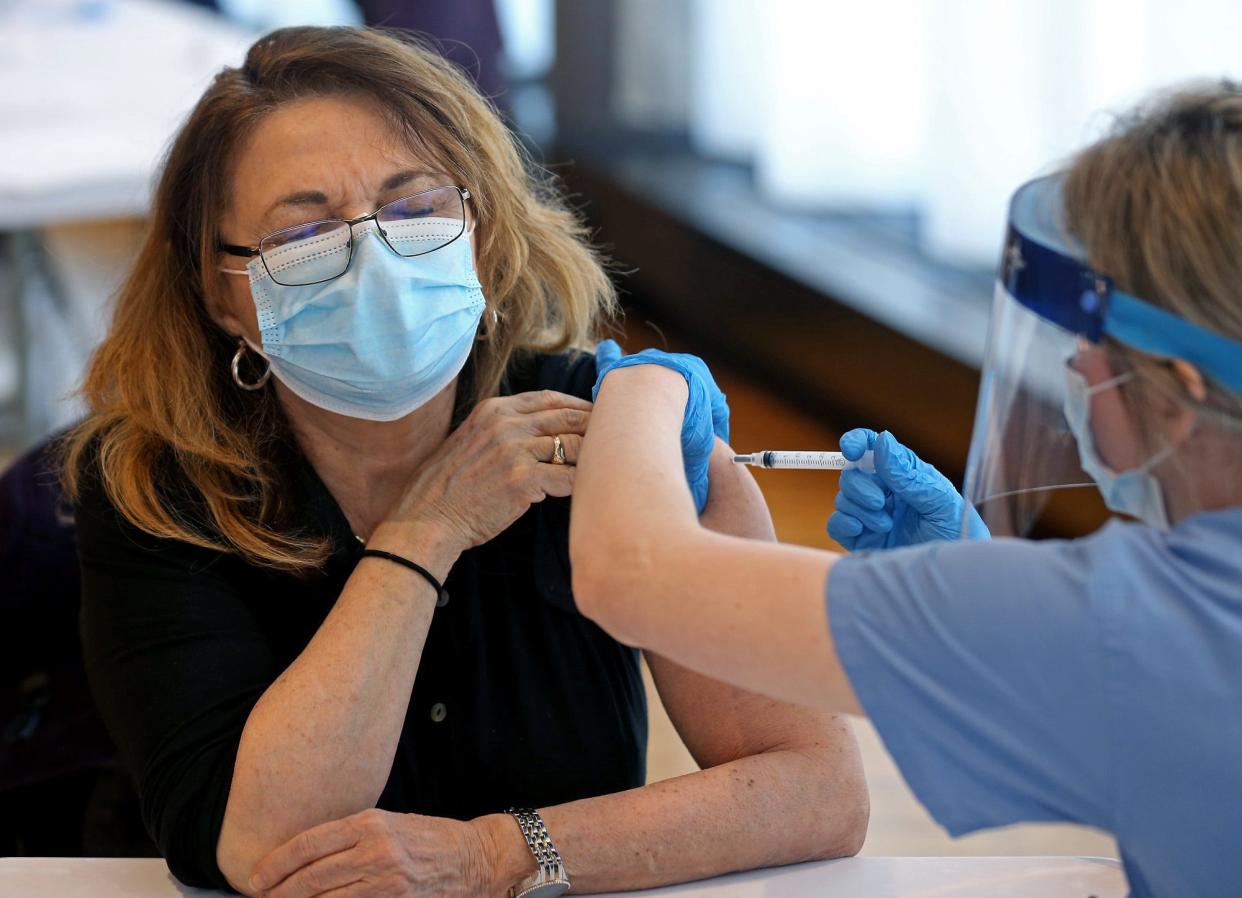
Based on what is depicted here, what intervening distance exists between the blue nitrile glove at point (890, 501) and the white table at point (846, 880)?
32cm

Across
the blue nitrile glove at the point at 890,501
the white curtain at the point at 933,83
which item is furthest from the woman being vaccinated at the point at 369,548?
the white curtain at the point at 933,83

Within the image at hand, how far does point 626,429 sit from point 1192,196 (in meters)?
0.46

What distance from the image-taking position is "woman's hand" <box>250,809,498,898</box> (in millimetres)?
1232

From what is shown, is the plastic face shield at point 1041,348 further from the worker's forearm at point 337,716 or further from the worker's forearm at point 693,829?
the worker's forearm at point 337,716

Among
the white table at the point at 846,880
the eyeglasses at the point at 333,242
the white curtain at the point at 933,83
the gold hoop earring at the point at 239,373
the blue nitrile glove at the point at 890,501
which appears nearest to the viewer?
the white table at the point at 846,880

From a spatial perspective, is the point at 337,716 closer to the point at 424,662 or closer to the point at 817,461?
the point at 424,662

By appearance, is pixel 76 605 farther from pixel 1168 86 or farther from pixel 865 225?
pixel 865 225

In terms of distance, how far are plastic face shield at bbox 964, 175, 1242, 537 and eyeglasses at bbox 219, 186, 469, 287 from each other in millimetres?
653

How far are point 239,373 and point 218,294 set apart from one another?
10cm

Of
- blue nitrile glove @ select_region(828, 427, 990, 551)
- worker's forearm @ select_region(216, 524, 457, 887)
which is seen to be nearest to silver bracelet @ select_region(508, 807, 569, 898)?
worker's forearm @ select_region(216, 524, 457, 887)

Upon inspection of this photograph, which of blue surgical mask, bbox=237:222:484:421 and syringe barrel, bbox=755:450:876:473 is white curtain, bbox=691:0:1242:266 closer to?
syringe barrel, bbox=755:450:876:473

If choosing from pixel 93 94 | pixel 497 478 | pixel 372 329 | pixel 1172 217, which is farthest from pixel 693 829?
pixel 93 94

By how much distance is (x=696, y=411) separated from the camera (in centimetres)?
130

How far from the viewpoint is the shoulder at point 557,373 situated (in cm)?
163
